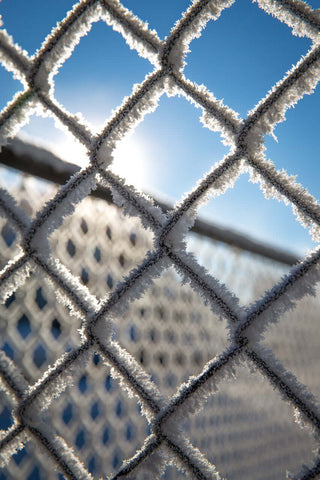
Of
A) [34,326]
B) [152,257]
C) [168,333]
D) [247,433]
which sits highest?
[34,326]

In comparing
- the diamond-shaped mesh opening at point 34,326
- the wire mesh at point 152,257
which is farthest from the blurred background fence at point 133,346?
the wire mesh at point 152,257

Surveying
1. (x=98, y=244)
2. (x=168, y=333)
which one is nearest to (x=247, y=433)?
(x=168, y=333)

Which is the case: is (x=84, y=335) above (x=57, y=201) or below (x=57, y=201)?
below

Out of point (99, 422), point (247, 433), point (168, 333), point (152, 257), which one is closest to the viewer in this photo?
point (152, 257)

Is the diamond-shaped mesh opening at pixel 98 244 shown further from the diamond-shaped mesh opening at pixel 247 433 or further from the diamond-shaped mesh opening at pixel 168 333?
the diamond-shaped mesh opening at pixel 247 433

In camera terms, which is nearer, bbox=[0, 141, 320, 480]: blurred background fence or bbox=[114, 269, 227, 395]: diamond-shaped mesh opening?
bbox=[0, 141, 320, 480]: blurred background fence

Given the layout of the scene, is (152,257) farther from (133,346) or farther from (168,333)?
(168,333)

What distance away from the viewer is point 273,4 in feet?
1.15

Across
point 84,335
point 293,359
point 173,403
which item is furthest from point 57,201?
point 293,359

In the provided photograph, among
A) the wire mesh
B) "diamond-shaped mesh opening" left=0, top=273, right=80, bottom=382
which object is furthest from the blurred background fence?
the wire mesh

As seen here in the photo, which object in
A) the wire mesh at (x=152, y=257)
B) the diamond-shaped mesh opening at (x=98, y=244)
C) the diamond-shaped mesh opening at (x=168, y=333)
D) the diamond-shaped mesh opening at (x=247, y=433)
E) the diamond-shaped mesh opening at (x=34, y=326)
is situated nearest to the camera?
the wire mesh at (x=152, y=257)

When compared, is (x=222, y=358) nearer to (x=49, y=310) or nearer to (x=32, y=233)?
(x=32, y=233)

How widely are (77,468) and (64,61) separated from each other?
50 centimetres

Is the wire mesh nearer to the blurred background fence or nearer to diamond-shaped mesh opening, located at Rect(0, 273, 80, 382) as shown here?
the blurred background fence
